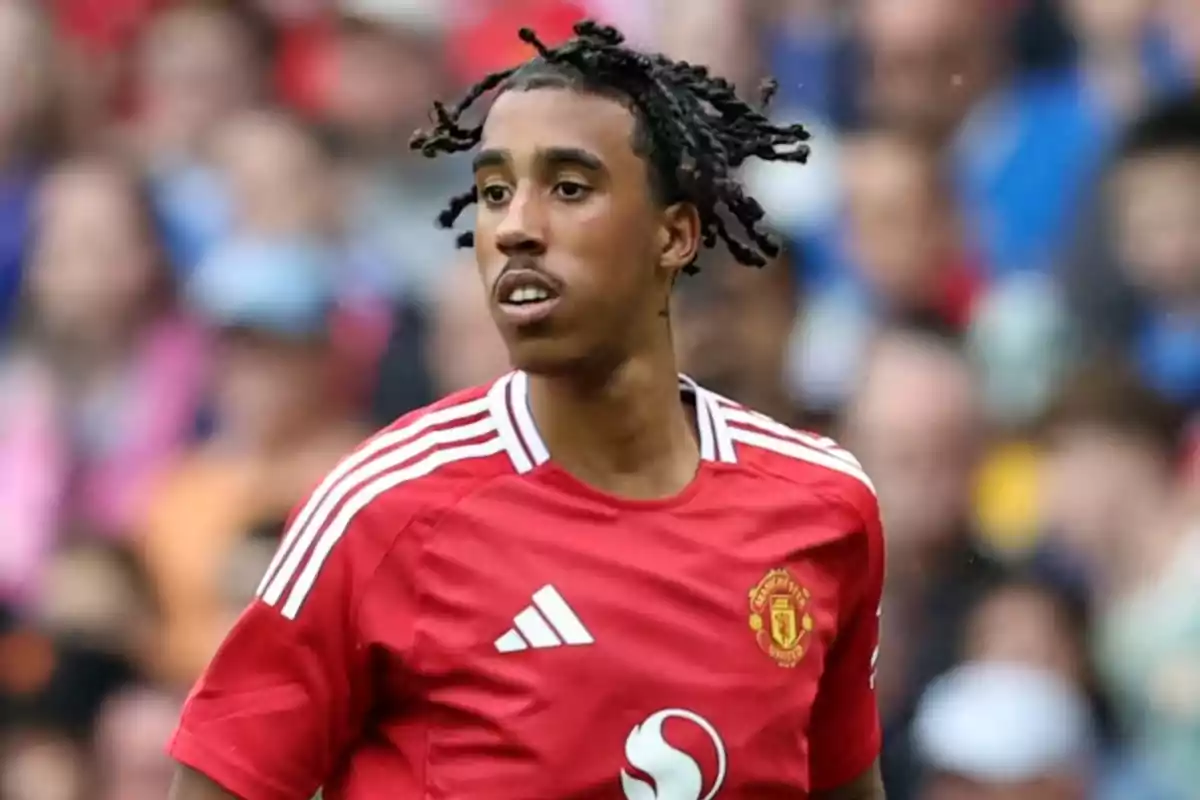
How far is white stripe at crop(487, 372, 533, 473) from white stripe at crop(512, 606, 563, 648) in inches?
8.2

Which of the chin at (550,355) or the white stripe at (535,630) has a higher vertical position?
the chin at (550,355)

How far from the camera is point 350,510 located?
3.21m

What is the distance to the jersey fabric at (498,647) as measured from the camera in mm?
3191

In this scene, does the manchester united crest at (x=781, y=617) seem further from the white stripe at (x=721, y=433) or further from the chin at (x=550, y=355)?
the chin at (x=550, y=355)

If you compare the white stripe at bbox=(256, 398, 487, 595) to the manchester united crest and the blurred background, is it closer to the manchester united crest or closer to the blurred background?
the manchester united crest

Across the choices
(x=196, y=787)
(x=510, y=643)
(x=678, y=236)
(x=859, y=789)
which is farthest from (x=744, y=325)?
(x=196, y=787)

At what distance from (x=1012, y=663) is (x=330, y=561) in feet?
8.23

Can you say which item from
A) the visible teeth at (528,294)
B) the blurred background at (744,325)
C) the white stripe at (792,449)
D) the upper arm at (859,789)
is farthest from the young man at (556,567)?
the blurred background at (744,325)

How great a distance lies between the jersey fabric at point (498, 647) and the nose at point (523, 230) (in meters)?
Result: 0.27

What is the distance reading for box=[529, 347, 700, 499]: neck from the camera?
11.1 feet

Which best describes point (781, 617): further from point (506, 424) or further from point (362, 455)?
point (362, 455)

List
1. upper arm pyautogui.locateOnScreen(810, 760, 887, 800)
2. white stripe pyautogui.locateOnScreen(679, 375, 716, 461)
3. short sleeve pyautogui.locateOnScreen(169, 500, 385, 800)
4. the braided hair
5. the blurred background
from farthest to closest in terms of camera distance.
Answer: the blurred background < upper arm pyautogui.locateOnScreen(810, 760, 887, 800) < white stripe pyautogui.locateOnScreen(679, 375, 716, 461) < the braided hair < short sleeve pyautogui.locateOnScreen(169, 500, 385, 800)

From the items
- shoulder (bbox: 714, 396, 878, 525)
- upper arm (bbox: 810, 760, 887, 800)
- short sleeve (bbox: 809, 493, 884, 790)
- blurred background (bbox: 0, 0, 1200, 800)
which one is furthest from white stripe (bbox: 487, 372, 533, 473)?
blurred background (bbox: 0, 0, 1200, 800)

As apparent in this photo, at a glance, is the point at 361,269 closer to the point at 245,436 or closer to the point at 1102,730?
the point at 245,436
